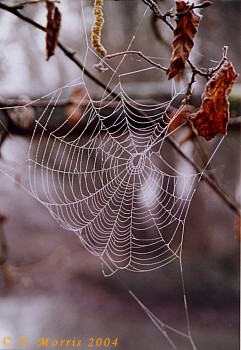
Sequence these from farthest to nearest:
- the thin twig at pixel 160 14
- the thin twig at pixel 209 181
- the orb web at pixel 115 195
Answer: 1. the orb web at pixel 115 195
2. the thin twig at pixel 209 181
3. the thin twig at pixel 160 14

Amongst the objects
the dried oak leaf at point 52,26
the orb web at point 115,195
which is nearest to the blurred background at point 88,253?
the orb web at point 115,195

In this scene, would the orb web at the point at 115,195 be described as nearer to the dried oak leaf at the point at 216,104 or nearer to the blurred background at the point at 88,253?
the blurred background at the point at 88,253

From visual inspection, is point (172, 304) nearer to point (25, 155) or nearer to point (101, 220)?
point (101, 220)

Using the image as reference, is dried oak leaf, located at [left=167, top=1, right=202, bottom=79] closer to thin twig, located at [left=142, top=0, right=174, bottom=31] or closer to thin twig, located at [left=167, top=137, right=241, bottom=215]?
thin twig, located at [left=142, top=0, right=174, bottom=31]

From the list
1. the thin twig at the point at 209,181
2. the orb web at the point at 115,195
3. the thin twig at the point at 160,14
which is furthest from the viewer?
Answer: the orb web at the point at 115,195

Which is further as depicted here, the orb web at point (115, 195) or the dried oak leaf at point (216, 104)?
the orb web at point (115, 195)

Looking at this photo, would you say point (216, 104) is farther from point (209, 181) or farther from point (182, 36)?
point (209, 181)

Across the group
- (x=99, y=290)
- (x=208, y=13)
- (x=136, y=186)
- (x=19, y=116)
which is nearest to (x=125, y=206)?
(x=136, y=186)

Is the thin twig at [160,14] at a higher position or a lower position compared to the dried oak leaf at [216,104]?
higher
